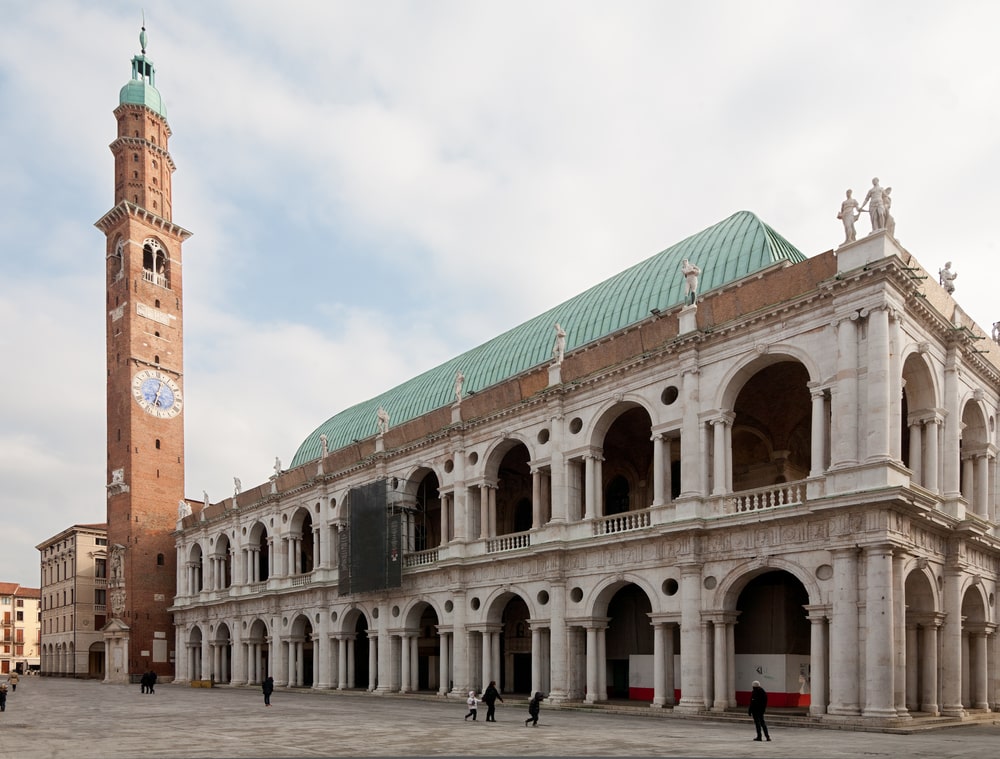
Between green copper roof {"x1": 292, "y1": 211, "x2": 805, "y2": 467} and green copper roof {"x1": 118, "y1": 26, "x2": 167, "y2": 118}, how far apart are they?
34778mm

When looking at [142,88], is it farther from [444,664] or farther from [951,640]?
[951,640]

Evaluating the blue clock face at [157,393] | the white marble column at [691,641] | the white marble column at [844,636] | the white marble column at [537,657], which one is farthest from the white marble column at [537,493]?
the blue clock face at [157,393]

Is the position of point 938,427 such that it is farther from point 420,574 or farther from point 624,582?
point 420,574

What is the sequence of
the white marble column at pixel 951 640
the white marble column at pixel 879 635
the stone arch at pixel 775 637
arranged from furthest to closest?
1. the stone arch at pixel 775 637
2. the white marble column at pixel 951 640
3. the white marble column at pixel 879 635

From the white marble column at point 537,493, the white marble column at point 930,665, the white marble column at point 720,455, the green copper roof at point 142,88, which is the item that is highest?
the green copper roof at point 142,88

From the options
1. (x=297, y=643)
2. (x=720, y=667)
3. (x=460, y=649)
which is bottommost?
(x=297, y=643)

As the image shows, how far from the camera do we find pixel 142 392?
217ft

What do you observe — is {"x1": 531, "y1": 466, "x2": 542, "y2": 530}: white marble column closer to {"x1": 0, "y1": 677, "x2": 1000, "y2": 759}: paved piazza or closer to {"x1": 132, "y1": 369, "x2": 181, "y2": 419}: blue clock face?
{"x1": 0, "y1": 677, "x2": 1000, "y2": 759}: paved piazza

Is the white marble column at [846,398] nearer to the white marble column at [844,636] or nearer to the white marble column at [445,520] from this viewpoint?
the white marble column at [844,636]

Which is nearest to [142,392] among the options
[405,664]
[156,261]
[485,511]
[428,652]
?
[156,261]

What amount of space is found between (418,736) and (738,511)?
36.3ft

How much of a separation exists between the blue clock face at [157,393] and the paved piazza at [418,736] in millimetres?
36098

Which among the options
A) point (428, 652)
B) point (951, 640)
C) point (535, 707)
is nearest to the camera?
point (535, 707)

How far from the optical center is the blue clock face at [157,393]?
66125mm
